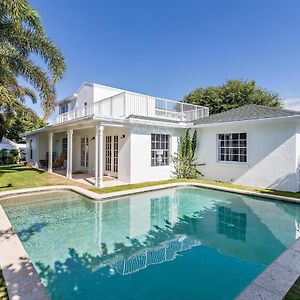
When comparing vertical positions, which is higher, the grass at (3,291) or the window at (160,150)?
the window at (160,150)

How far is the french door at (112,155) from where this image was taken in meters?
17.3

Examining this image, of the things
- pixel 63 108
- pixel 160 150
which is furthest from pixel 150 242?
pixel 63 108

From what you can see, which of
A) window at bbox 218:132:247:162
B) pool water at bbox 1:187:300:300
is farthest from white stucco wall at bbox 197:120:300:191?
pool water at bbox 1:187:300:300

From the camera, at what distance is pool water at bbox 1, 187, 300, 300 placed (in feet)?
15.2

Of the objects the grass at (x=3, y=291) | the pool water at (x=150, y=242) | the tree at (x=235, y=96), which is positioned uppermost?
the tree at (x=235, y=96)

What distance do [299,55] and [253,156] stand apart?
1102cm

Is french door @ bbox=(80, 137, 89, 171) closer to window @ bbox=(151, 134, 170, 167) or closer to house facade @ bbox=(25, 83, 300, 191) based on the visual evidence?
house facade @ bbox=(25, 83, 300, 191)

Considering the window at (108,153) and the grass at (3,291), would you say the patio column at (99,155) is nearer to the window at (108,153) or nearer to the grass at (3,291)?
the window at (108,153)

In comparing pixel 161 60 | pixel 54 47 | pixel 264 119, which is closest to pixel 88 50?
pixel 161 60

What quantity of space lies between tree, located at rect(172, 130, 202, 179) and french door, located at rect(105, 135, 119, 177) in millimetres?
4501

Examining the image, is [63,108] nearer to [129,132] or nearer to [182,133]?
[129,132]

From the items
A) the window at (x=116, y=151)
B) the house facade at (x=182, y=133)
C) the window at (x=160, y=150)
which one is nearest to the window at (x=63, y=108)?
the house facade at (x=182, y=133)

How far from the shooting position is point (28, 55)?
476 inches

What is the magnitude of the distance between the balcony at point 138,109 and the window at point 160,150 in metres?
1.52
